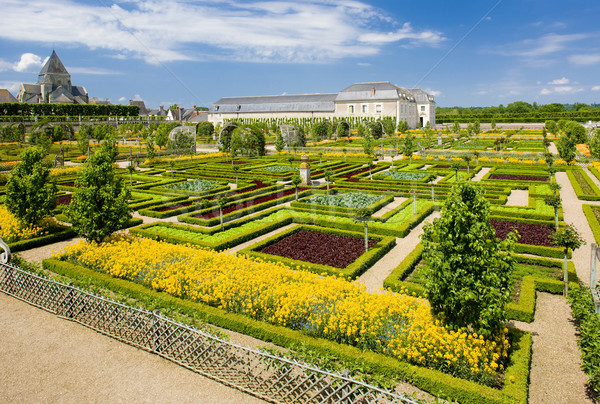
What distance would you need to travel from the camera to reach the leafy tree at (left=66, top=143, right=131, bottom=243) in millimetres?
11484

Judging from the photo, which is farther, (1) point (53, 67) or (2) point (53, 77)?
(2) point (53, 77)

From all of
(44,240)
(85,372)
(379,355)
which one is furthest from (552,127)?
(85,372)

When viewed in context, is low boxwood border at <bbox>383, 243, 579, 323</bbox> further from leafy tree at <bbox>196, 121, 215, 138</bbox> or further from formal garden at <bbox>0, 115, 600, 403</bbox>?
leafy tree at <bbox>196, 121, 215, 138</bbox>

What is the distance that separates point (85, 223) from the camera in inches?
Result: 454

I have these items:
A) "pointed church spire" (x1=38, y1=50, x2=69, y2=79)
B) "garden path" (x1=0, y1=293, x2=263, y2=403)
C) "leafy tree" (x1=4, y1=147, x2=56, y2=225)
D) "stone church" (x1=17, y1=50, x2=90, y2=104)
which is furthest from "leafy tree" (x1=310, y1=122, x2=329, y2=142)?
"pointed church spire" (x1=38, y1=50, x2=69, y2=79)

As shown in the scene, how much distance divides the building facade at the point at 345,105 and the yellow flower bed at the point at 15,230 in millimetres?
60251

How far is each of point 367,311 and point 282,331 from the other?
63.5 inches

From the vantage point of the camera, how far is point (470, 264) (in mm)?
6367

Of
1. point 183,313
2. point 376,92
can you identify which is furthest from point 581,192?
point 376,92

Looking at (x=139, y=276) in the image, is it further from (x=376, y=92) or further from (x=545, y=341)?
(x=376, y=92)

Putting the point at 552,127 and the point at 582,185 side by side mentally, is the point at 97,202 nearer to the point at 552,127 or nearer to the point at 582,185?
the point at 582,185

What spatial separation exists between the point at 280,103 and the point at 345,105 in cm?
1266

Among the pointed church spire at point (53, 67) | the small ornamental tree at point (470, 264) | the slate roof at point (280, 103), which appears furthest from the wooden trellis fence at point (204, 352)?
the pointed church spire at point (53, 67)

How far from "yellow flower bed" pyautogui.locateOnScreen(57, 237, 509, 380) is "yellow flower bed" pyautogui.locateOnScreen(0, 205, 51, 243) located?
3.17 meters
